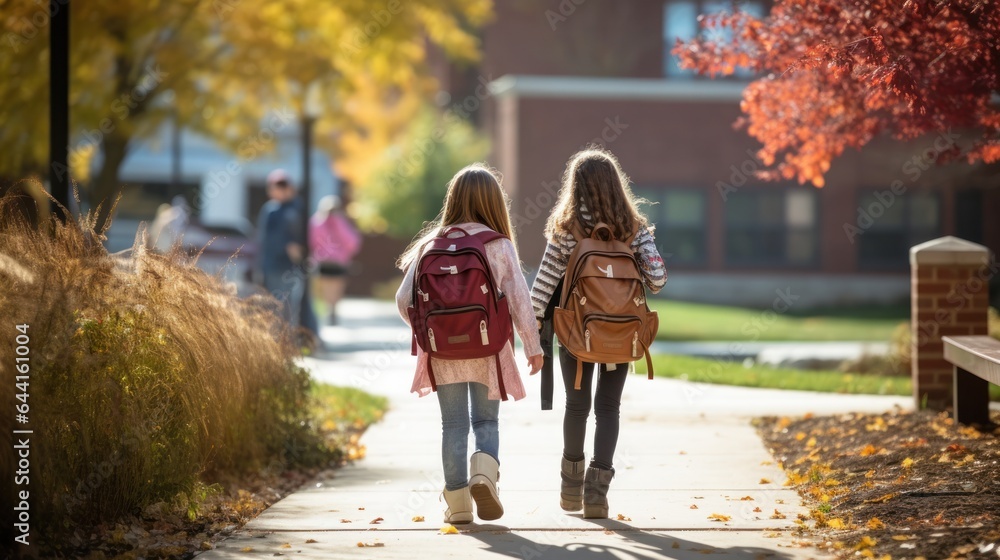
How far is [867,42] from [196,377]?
4139 millimetres

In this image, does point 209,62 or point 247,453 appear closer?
point 247,453

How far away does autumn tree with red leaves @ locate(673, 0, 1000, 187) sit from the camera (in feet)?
23.7

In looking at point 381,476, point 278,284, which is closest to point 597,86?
point 278,284

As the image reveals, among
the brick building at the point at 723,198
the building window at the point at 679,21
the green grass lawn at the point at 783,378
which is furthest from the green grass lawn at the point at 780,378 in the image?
the building window at the point at 679,21

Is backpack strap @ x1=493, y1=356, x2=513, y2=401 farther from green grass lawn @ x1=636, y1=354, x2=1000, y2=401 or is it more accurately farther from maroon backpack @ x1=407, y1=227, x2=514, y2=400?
green grass lawn @ x1=636, y1=354, x2=1000, y2=401

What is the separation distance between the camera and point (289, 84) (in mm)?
22031

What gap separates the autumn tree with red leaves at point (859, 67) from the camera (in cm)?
723

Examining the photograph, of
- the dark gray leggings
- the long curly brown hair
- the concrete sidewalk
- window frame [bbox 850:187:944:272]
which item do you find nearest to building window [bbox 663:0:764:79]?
window frame [bbox 850:187:944:272]

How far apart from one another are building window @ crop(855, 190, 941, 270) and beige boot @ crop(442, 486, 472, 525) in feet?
77.8

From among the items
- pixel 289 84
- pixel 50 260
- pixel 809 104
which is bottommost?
pixel 50 260

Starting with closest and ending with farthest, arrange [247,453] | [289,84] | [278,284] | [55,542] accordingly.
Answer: [55,542]
[247,453]
[278,284]
[289,84]

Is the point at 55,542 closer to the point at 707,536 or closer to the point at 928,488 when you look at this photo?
the point at 707,536

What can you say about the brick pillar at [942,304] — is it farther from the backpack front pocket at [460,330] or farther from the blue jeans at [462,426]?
the backpack front pocket at [460,330]

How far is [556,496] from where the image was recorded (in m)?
7.26
